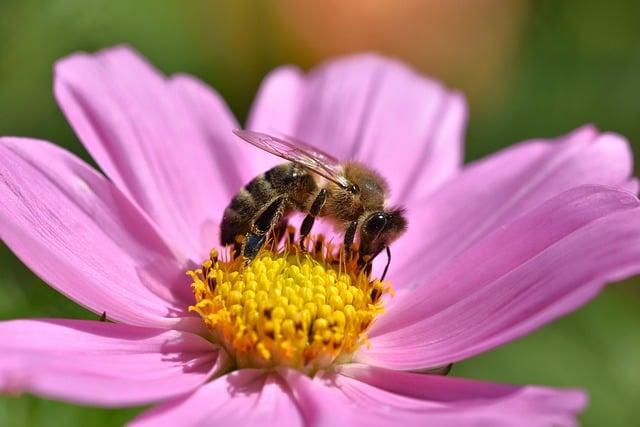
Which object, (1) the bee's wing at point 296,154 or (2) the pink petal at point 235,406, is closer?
(2) the pink petal at point 235,406

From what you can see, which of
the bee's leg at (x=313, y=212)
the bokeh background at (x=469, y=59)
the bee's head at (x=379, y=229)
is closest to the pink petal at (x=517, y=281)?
the bee's head at (x=379, y=229)

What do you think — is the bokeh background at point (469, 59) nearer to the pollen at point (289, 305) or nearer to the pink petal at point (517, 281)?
the pollen at point (289, 305)

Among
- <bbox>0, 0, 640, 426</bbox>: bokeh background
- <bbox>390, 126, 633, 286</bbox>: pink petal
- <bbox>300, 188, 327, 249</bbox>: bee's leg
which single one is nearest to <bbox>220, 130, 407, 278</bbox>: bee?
<bbox>300, 188, 327, 249</bbox>: bee's leg

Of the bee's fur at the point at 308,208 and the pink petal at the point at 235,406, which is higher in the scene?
the bee's fur at the point at 308,208

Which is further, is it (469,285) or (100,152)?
(100,152)

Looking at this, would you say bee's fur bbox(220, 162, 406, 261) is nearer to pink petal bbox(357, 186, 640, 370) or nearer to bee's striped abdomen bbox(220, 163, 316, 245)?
bee's striped abdomen bbox(220, 163, 316, 245)

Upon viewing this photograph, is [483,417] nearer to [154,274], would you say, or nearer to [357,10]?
[154,274]

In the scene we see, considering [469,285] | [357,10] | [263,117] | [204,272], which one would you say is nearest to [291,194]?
[204,272]
